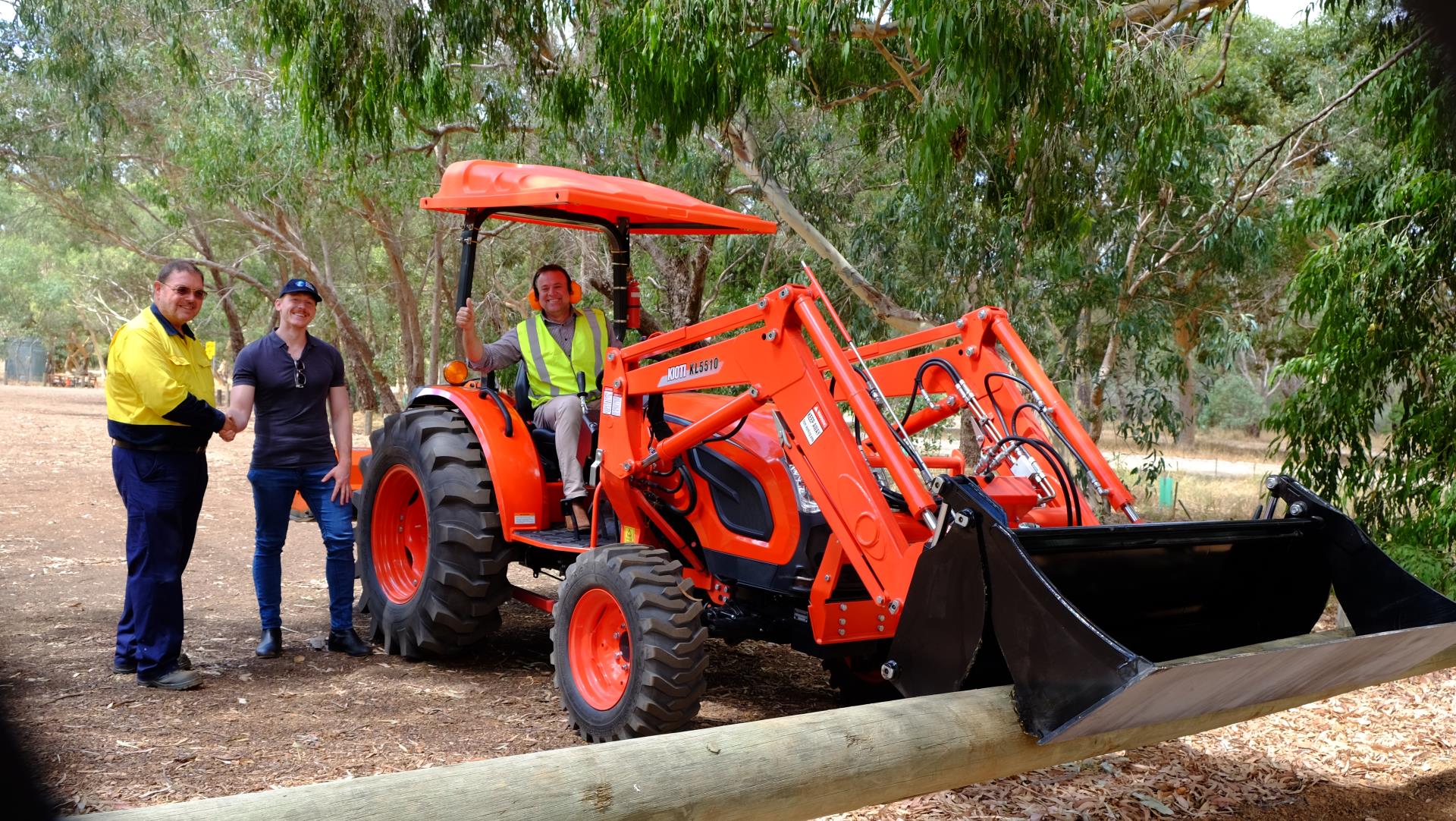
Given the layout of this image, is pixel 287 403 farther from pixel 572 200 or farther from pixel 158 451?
pixel 572 200

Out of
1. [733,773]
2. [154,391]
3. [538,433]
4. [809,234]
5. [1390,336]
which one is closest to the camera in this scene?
[733,773]

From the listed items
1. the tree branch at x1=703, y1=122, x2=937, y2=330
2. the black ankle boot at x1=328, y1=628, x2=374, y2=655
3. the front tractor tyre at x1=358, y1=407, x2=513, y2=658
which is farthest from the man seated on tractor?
the tree branch at x1=703, y1=122, x2=937, y2=330

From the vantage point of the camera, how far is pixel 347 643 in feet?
19.9

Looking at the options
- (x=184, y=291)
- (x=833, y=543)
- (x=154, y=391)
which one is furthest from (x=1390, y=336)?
(x=154, y=391)

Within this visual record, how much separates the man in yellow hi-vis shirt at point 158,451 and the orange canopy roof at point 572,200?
4.44ft

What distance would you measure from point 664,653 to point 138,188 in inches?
896

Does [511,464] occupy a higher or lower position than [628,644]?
higher

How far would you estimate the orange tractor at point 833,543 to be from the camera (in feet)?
11.4

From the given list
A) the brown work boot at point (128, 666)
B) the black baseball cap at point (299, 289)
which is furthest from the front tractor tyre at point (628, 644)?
the black baseball cap at point (299, 289)

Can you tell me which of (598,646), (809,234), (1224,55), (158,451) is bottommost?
(598,646)

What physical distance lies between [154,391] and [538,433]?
70.3 inches

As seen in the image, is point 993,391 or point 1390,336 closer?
point 993,391

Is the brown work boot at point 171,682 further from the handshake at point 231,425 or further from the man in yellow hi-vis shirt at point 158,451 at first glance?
the handshake at point 231,425

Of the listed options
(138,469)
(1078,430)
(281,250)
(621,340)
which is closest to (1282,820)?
(1078,430)
